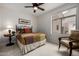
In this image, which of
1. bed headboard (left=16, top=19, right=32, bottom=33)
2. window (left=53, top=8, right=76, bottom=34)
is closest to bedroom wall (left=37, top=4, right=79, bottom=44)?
window (left=53, top=8, right=76, bottom=34)

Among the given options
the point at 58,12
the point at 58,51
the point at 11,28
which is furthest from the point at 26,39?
the point at 58,12

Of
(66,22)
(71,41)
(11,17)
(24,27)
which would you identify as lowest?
(71,41)

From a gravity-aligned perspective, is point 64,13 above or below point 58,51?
above

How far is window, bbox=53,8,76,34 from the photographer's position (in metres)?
2.23

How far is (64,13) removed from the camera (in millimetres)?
2346

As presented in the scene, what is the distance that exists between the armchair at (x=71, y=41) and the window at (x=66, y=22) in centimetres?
23

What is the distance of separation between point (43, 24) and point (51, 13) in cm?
47

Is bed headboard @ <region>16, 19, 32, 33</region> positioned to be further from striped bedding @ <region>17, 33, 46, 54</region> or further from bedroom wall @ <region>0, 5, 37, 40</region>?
striped bedding @ <region>17, 33, 46, 54</region>

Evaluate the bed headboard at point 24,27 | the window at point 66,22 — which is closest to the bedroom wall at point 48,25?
the window at point 66,22

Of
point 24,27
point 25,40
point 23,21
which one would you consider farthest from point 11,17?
point 25,40

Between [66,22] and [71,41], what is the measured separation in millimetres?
577

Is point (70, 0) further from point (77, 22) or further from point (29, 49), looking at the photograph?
point (29, 49)

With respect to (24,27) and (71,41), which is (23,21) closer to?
(24,27)

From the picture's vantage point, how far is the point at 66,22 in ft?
7.47
